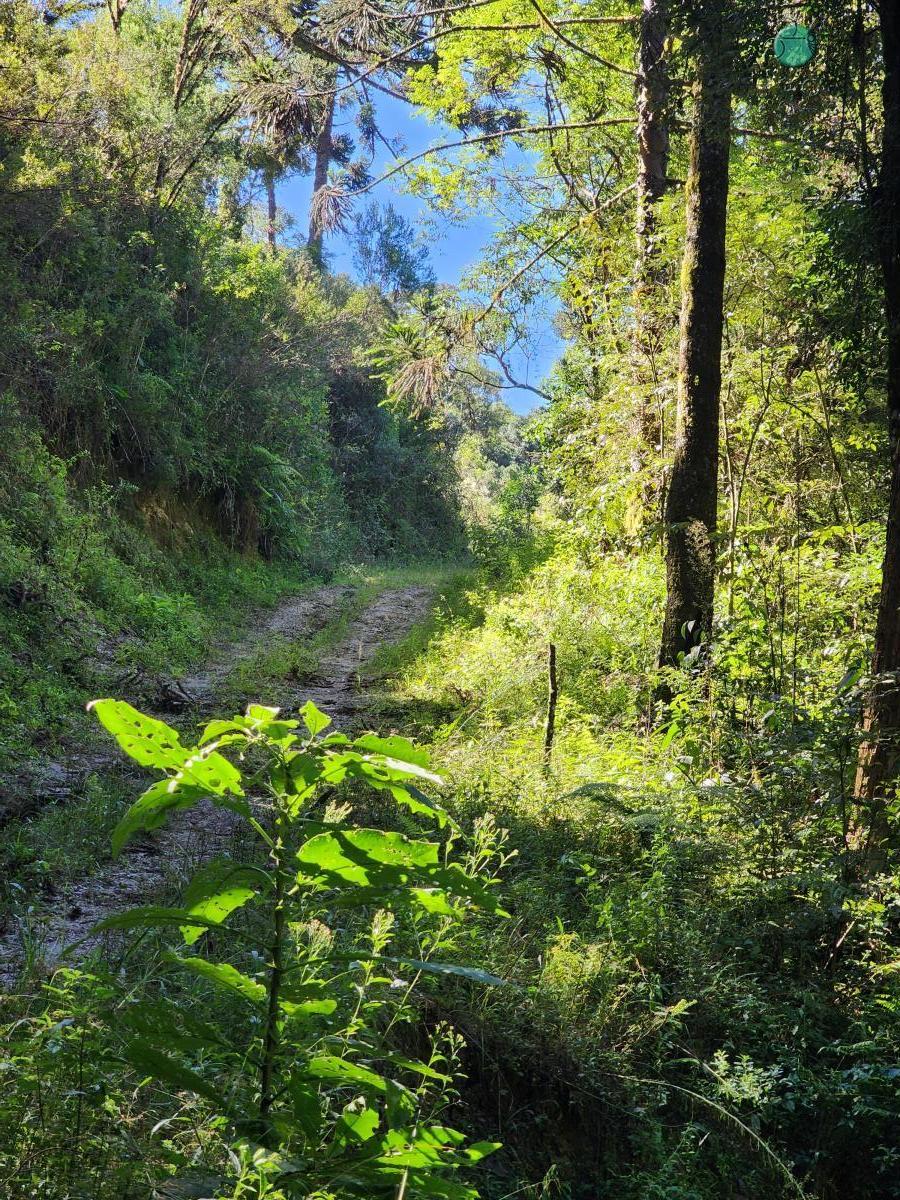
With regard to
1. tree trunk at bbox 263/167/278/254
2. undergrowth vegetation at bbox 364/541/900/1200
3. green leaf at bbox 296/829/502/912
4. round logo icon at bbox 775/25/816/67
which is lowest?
undergrowth vegetation at bbox 364/541/900/1200

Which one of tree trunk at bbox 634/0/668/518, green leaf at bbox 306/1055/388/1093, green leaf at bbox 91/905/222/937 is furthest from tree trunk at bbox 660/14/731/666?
green leaf at bbox 91/905/222/937

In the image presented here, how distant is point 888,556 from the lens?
5539mm

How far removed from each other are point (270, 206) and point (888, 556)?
39.0 metres

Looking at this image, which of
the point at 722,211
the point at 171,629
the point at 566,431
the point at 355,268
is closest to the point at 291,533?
the point at 566,431

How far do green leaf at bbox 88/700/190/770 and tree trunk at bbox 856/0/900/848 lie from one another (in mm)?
4344

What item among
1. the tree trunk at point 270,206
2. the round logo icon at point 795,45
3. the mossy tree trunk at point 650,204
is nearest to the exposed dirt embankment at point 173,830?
the mossy tree trunk at point 650,204

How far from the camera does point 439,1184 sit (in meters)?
1.91

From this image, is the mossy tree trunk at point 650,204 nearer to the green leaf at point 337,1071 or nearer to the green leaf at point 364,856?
the green leaf at point 364,856

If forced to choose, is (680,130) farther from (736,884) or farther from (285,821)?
(285,821)

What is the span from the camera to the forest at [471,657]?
2.33 metres

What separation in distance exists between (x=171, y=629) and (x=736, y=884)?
8.01 m

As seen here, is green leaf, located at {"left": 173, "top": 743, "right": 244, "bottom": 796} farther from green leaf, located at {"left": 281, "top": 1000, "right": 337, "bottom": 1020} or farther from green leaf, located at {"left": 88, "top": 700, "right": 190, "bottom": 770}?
green leaf, located at {"left": 281, "top": 1000, "right": 337, "bottom": 1020}

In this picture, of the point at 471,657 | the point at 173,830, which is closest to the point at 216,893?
the point at 173,830

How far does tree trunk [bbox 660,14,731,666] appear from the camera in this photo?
26.6ft
